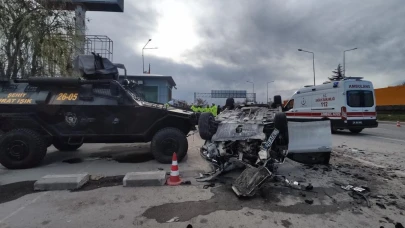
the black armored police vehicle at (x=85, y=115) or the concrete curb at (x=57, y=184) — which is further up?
the black armored police vehicle at (x=85, y=115)

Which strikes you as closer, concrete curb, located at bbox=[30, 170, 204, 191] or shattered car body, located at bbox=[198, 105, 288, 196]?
concrete curb, located at bbox=[30, 170, 204, 191]

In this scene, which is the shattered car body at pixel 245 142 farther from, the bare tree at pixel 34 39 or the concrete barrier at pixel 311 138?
the bare tree at pixel 34 39

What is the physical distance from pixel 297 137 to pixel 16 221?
16.9 feet

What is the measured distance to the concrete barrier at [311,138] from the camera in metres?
5.40

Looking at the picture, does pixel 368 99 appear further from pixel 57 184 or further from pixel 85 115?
pixel 57 184

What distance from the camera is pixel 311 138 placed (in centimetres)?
548

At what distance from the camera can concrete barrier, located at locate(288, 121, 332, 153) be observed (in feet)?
17.7

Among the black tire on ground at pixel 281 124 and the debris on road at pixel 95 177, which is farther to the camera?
the debris on road at pixel 95 177

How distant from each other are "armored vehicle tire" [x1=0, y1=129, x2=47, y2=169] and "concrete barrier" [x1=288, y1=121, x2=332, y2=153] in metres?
5.75

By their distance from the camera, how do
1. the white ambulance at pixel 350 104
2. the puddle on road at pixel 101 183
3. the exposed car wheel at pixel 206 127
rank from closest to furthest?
the puddle on road at pixel 101 183, the exposed car wheel at pixel 206 127, the white ambulance at pixel 350 104

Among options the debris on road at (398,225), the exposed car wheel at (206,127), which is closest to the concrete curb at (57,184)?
the exposed car wheel at (206,127)

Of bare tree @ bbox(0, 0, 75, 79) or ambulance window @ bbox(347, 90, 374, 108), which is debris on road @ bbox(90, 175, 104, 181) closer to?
bare tree @ bbox(0, 0, 75, 79)

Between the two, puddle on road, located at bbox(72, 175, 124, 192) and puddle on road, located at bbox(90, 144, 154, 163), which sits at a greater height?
puddle on road, located at bbox(90, 144, 154, 163)

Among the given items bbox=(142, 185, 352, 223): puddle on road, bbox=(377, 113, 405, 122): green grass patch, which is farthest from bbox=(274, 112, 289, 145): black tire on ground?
bbox=(377, 113, 405, 122): green grass patch
